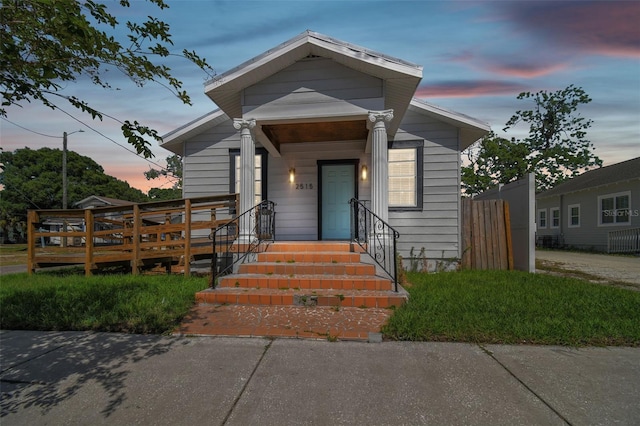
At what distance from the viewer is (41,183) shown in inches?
1140

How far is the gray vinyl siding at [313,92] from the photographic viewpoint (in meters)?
6.75

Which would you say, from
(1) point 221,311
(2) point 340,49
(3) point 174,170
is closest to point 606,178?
(2) point 340,49

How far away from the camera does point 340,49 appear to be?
252 inches

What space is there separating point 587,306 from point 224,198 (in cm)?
697

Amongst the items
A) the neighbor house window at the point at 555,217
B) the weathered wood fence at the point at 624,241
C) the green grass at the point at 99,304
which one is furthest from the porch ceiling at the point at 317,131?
the neighbor house window at the point at 555,217

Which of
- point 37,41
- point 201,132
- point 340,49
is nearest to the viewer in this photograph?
point 37,41

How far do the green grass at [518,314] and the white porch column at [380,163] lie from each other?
163 centimetres

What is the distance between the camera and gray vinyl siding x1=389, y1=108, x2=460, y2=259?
8.35 m

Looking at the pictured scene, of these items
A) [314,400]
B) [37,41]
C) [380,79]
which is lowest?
[314,400]

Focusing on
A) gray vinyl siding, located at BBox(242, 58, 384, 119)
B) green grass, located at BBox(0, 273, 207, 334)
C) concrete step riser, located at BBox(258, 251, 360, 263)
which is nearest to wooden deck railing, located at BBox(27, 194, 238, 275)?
green grass, located at BBox(0, 273, 207, 334)

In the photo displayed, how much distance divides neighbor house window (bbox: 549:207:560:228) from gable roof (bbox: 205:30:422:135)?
20.2 meters

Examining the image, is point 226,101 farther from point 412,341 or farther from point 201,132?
point 412,341

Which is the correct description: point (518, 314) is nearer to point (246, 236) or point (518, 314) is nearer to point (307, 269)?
point (307, 269)

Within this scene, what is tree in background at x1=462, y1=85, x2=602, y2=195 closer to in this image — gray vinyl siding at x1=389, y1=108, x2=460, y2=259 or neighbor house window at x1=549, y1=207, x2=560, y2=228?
neighbor house window at x1=549, y1=207, x2=560, y2=228
